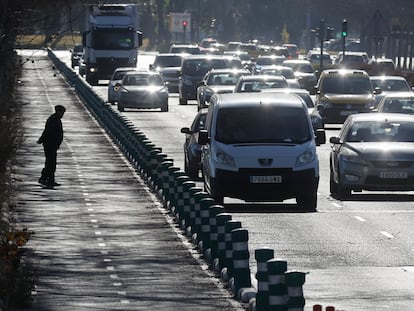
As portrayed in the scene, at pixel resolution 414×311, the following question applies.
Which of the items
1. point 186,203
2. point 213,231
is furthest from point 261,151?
point 213,231

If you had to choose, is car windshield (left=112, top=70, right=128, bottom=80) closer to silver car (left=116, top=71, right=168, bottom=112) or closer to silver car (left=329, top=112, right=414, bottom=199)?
silver car (left=116, top=71, right=168, bottom=112)

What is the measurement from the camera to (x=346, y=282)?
17.5 meters

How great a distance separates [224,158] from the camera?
84.4 feet

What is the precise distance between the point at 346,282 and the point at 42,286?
3131mm

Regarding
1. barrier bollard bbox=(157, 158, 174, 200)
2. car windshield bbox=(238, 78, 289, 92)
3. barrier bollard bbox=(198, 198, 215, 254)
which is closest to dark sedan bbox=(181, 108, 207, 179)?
barrier bollard bbox=(157, 158, 174, 200)

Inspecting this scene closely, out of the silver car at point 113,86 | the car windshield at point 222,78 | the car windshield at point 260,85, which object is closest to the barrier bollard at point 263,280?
the car windshield at point 260,85

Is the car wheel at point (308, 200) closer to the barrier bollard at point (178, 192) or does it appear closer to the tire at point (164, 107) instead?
the barrier bollard at point (178, 192)

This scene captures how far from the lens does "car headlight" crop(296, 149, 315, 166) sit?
1008 inches

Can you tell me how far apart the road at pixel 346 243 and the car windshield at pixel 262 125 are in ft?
3.73

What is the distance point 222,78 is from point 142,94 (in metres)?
3.72

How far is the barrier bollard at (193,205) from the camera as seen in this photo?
20.5 m

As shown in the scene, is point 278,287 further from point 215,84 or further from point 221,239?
point 215,84

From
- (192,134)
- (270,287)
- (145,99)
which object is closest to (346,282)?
(270,287)

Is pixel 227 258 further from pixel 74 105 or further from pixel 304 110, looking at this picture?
pixel 74 105
